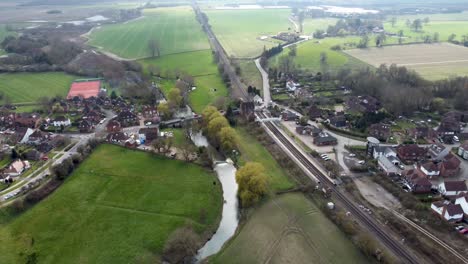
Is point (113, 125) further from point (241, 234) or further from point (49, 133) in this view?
point (241, 234)

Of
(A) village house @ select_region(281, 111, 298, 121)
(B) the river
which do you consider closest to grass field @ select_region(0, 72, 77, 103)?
(B) the river

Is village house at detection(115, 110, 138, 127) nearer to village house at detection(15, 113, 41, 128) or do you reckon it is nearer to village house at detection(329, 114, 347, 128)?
village house at detection(15, 113, 41, 128)

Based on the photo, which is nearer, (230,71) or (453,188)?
(453,188)

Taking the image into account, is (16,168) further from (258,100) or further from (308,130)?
(258,100)

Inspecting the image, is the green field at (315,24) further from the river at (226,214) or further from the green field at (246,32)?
the river at (226,214)

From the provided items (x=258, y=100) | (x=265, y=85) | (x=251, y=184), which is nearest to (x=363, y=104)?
(x=258, y=100)

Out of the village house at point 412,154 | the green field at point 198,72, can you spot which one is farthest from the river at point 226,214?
the village house at point 412,154

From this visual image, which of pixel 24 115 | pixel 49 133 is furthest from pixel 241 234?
pixel 24 115
